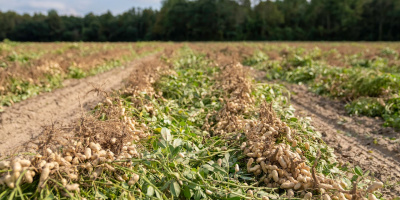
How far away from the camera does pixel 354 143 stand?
4285 mm

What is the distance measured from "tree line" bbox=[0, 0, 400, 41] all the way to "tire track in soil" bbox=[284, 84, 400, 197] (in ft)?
132

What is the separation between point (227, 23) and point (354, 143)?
47.9m

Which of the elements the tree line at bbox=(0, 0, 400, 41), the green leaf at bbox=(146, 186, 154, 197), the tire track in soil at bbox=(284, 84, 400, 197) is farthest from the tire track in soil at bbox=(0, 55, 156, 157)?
the tree line at bbox=(0, 0, 400, 41)

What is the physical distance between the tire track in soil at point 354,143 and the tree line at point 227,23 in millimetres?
40306

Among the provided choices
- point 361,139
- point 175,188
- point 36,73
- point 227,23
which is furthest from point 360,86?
point 227,23

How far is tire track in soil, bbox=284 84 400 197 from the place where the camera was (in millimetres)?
3395

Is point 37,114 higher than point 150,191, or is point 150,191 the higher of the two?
point 150,191

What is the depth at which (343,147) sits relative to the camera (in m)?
4.05

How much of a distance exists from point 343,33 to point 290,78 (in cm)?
3977

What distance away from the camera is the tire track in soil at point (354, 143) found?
11.1 ft

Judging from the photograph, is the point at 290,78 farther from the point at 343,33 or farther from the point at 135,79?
the point at 343,33

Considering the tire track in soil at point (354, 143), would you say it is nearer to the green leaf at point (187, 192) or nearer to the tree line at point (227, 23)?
the green leaf at point (187, 192)

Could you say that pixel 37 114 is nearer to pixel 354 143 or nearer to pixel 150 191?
pixel 150 191

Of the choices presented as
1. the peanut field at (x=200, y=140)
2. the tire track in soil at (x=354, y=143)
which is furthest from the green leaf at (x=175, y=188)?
the tire track in soil at (x=354, y=143)
